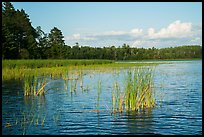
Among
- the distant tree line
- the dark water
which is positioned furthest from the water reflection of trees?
the distant tree line

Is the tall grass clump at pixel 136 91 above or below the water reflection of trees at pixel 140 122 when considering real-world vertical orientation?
above

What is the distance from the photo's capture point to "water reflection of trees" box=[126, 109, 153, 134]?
848cm

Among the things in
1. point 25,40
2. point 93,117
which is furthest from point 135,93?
point 25,40

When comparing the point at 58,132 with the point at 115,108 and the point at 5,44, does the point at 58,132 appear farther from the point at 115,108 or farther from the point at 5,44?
the point at 5,44

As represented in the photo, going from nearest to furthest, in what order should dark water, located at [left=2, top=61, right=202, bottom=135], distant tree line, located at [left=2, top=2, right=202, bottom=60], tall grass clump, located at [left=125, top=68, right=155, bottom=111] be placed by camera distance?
1. dark water, located at [left=2, top=61, right=202, bottom=135]
2. tall grass clump, located at [left=125, top=68, right=155, bottom=111]
3. distant tree line, located at [left=2, top=2, right=202, bottom=60]

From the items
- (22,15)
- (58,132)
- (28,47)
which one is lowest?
(58,132)

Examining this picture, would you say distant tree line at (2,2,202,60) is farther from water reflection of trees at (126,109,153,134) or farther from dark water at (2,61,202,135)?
water reflection of trees at (126,109,153,134)

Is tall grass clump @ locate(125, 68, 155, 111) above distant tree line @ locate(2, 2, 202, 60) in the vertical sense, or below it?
below

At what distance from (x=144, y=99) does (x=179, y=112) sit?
1.34 m

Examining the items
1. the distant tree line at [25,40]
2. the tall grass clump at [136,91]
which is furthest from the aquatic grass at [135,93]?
the distant tree line at [25,40]

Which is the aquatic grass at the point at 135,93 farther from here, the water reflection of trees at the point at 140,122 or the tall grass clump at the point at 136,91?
the water reflection of trees at the point at 140,122

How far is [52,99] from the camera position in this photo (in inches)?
565

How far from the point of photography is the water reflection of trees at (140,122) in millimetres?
8484

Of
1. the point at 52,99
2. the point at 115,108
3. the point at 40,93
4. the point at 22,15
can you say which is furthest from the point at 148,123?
the point at 22,15
